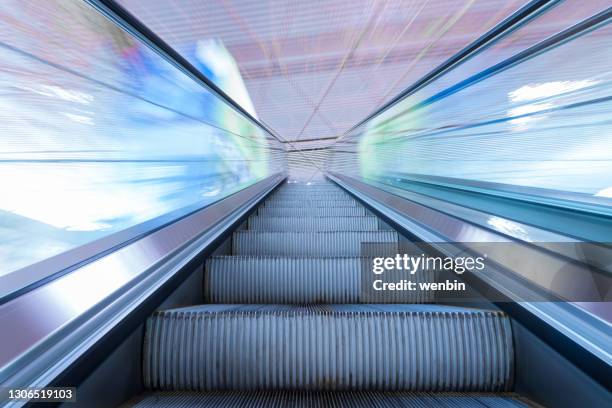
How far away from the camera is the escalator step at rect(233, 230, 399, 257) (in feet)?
8.79

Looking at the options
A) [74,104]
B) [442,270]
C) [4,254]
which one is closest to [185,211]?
[4,254]

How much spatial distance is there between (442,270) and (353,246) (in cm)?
96

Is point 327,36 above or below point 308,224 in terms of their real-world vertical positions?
above

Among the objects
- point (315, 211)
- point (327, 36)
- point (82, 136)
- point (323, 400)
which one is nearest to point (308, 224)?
point (315, 211)

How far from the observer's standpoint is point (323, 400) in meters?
1.24

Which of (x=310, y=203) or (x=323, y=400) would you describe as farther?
(x=310, y=203)

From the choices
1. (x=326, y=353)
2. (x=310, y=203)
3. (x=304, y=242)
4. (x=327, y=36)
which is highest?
(x=327, y=36)

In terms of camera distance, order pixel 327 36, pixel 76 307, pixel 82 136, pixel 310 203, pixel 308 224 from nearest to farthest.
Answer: pixel 76 307, pixel 82 136, pixel 308 224, pixel 310 203, pixel 327 36

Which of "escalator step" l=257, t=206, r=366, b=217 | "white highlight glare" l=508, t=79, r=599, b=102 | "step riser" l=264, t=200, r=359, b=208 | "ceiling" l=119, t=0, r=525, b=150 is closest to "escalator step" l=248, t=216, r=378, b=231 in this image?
"escalator step" l=257, t=206, r=366, b=217

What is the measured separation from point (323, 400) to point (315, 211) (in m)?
2.92

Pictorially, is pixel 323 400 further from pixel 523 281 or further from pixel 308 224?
pixel 308 224

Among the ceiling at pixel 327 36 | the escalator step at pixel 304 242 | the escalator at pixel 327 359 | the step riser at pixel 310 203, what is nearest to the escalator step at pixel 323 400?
the escalator at pixel 327 359

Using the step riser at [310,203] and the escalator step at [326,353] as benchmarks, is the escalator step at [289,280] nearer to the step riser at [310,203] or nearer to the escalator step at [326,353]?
the escalator step at [326,353]

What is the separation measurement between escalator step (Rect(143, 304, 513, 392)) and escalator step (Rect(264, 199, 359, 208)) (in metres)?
2.94
